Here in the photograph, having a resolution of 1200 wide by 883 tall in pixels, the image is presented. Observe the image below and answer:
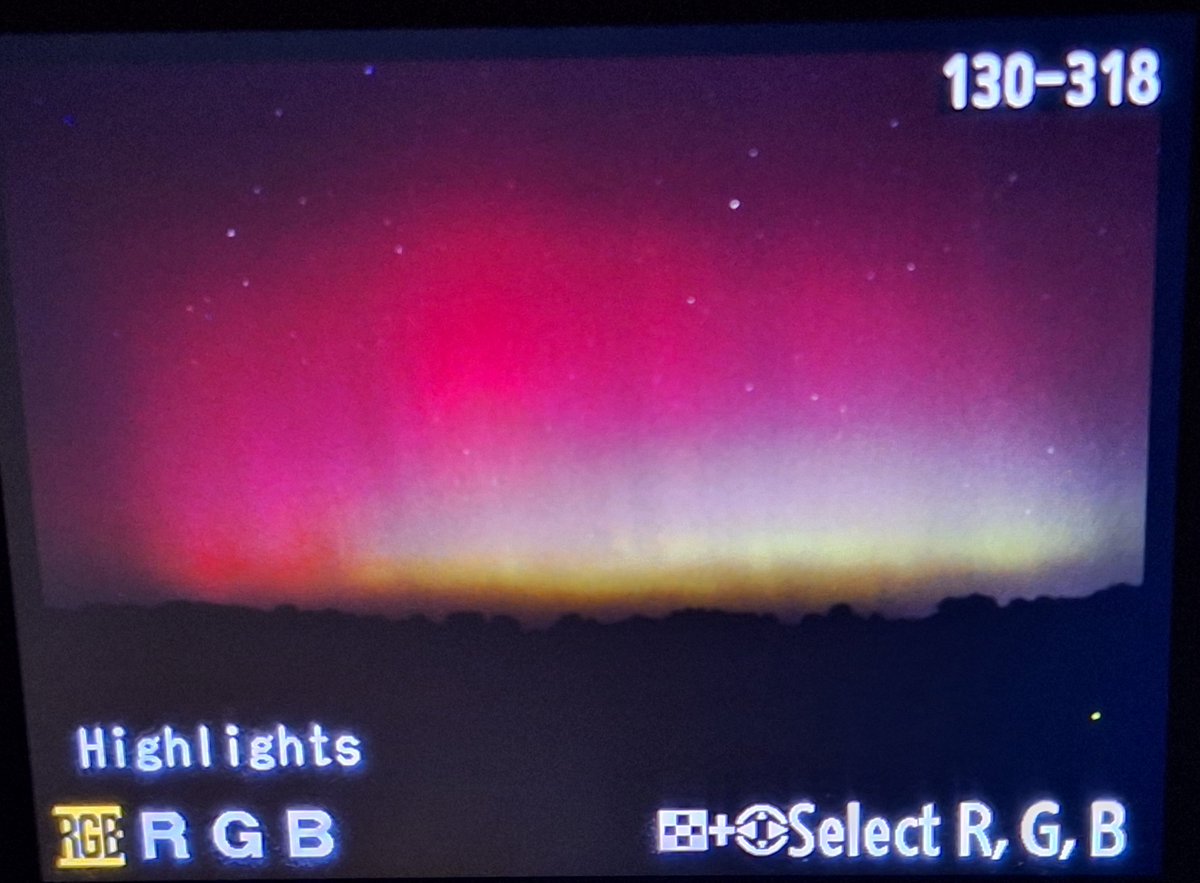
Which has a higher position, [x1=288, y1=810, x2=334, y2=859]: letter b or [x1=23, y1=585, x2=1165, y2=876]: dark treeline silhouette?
[x1=23, y1=585, x2=1165, y2=876]: dark treeline silhouette

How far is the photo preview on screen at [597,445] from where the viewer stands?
39.5 inches

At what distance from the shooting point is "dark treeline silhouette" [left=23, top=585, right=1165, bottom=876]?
106cm

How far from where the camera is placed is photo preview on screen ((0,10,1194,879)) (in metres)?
1.00

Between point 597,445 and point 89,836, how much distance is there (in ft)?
1.87

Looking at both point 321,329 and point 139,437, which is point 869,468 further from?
point 139,437

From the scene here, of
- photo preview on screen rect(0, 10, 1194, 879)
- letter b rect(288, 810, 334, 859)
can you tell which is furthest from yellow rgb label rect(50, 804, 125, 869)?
letter b rect(288, 810, 334, 859)

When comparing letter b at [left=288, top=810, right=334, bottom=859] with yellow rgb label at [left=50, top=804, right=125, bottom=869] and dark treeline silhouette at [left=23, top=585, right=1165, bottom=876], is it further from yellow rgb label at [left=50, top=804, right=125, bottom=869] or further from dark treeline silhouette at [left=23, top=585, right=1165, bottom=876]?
yellow rgb label at [left=50, top=804, right=125, bottom=869]

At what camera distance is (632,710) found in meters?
1.07

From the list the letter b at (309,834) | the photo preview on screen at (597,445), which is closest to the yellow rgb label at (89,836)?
the photo preview on screen at (597,445)

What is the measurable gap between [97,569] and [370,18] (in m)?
0.52

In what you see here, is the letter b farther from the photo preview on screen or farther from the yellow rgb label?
the yellow rgb label

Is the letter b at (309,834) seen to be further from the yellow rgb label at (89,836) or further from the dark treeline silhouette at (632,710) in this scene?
the yellow rgb label at (89,836)

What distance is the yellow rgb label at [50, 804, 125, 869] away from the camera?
1.09 metres

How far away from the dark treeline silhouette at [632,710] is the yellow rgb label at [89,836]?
2cm
